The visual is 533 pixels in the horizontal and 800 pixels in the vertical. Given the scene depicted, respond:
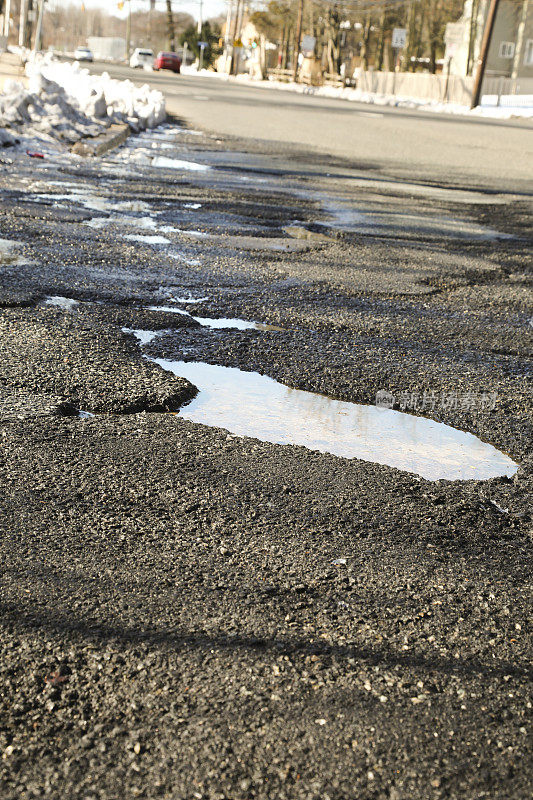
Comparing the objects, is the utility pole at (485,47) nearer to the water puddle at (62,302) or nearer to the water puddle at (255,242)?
the water puddle at (255,242)

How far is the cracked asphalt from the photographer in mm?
1806

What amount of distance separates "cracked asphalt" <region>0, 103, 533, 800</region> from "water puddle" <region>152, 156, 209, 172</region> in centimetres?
766

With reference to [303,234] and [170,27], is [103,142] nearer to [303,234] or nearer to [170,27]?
[303,234]

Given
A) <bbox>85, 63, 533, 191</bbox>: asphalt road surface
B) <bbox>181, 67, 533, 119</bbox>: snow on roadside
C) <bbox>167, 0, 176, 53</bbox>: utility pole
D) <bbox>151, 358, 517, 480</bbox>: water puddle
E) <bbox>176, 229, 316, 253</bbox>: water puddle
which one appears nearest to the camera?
<bbox>151, 358, 517, 480</bbox>: water puddle

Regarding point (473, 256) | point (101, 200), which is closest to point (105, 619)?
point (473, 256)

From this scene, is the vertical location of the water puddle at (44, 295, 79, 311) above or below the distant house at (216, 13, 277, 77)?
below

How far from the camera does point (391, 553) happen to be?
8.74 ft

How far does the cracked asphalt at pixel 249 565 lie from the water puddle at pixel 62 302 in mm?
92

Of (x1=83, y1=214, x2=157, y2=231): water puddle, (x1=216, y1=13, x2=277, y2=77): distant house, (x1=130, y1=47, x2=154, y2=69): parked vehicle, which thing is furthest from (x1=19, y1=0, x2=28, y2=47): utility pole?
(x1=83, y1=214, x2=157, y2=231): water puddle

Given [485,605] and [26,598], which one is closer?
[26,598]

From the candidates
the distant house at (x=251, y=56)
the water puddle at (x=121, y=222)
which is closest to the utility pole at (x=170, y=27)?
the distant house at (x=251, y=56)

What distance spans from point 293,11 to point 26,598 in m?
88.5

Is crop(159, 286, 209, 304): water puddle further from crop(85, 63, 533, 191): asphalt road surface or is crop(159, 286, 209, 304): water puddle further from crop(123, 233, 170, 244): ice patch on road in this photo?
crop(85, 63, 533, 191): asphalt road surface

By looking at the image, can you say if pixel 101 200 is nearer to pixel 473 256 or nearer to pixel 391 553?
pixel 473 256
